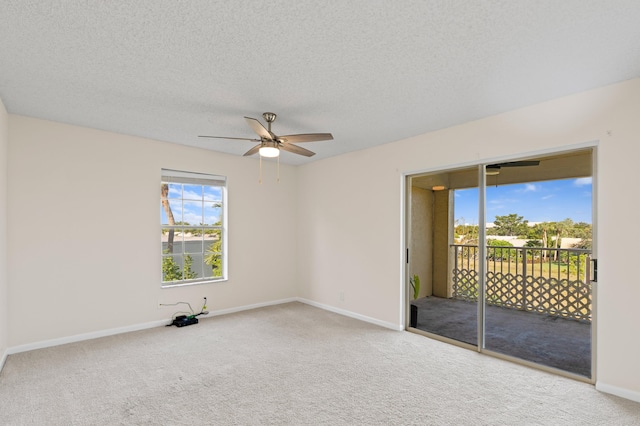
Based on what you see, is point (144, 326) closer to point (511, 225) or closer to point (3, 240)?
point (3, 240)

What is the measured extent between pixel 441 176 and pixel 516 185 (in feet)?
4.69

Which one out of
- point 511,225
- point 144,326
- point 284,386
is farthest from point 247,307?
point 511,225

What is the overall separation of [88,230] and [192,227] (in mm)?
1294

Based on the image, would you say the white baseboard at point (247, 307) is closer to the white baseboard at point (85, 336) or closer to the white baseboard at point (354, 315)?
the white baseboard at point (85, 336)

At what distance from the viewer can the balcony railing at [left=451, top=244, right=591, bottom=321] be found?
12.4ft

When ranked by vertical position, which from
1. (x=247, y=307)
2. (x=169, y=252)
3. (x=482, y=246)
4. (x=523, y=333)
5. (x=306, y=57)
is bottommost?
(x=247, y=307)

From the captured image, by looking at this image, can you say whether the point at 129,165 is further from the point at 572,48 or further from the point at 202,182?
the point at 572,48

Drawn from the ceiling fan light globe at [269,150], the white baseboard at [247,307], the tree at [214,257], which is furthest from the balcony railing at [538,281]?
the tree at [214,257]

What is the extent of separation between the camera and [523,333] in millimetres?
3883

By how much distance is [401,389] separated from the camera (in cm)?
264

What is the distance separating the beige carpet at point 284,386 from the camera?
2.27 meters

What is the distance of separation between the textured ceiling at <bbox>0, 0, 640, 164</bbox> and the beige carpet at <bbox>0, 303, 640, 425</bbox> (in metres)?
2.59

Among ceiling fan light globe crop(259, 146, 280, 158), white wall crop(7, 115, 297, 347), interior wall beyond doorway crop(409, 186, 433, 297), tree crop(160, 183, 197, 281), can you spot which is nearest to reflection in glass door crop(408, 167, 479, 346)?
interior wall beyond doorway crop(409, 186, 433, 297)

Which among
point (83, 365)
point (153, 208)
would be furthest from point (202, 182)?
point (83, 365)
